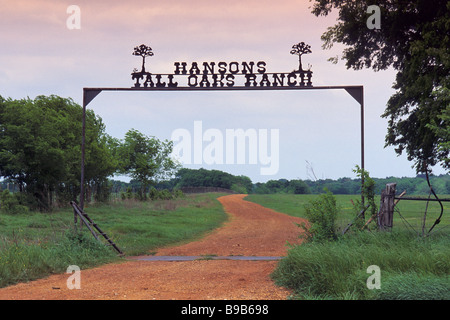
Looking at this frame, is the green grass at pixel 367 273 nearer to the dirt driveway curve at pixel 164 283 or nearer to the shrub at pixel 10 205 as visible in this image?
the dirt driveway curve at pixel 164 283

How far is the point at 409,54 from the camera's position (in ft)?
53.9

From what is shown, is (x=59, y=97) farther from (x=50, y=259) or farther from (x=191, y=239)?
(x=50, y=259)

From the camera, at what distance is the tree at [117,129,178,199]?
4762cm

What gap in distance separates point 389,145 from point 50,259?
15.6 metres

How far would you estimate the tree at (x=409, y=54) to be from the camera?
14102 mm

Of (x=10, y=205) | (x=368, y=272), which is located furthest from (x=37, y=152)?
(x=368, y=272)

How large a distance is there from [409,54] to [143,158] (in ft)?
120

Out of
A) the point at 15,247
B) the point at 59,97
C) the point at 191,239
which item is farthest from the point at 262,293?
the point at 59,97

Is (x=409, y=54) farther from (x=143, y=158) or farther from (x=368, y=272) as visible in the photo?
(x=143, y=158)

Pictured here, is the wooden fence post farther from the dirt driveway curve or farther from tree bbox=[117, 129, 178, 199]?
tree bbox=[117, 129, 178, 199]

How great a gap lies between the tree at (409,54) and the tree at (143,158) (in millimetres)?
33065

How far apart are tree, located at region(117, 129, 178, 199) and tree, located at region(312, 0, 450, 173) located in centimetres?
3307

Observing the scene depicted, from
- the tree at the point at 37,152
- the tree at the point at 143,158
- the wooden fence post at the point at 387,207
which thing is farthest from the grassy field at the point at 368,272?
the tree at the point at 143,158

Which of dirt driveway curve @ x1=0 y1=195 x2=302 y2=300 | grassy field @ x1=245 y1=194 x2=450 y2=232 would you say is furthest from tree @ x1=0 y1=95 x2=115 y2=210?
dirt driveway curve @ x1=0 y1=195 x2=302 y2=300
